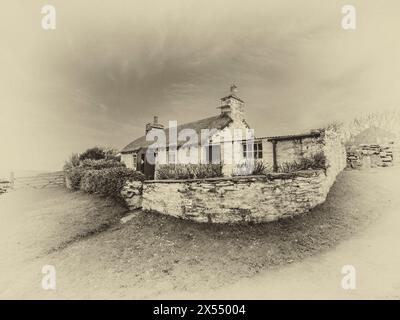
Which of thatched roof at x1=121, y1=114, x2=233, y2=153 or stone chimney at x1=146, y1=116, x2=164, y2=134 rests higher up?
stone chimney at x1=146, y1=116, x2=164, y2=134

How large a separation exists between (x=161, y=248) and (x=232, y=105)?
15792mm

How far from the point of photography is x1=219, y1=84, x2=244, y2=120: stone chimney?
21797mm

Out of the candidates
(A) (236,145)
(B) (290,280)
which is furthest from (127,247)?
(A) (236,145)

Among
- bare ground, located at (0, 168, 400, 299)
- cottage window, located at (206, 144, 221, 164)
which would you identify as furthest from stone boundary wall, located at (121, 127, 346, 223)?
cottage window, located at (206, 144, 221, 164)

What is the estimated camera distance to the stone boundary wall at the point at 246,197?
384 inches

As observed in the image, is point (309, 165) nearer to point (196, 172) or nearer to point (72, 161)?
point (196, 172)

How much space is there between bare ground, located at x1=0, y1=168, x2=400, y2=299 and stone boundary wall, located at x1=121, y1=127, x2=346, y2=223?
1.27 ft

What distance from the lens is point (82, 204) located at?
13641 millimetres

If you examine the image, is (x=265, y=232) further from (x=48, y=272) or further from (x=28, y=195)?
(x=28, y=195)

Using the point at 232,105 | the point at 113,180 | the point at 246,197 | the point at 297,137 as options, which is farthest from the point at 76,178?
the point at 297,137

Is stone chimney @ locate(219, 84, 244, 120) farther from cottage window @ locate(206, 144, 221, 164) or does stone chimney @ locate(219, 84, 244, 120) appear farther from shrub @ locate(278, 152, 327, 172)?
shrub @ locate(278, 152, 327, 172)

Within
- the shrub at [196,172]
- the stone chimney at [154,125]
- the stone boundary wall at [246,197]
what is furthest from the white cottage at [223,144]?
the stone boundary wall at [246,197]

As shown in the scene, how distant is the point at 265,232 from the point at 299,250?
4.34 feet

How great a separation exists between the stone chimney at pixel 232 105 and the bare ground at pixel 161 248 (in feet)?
37.6
